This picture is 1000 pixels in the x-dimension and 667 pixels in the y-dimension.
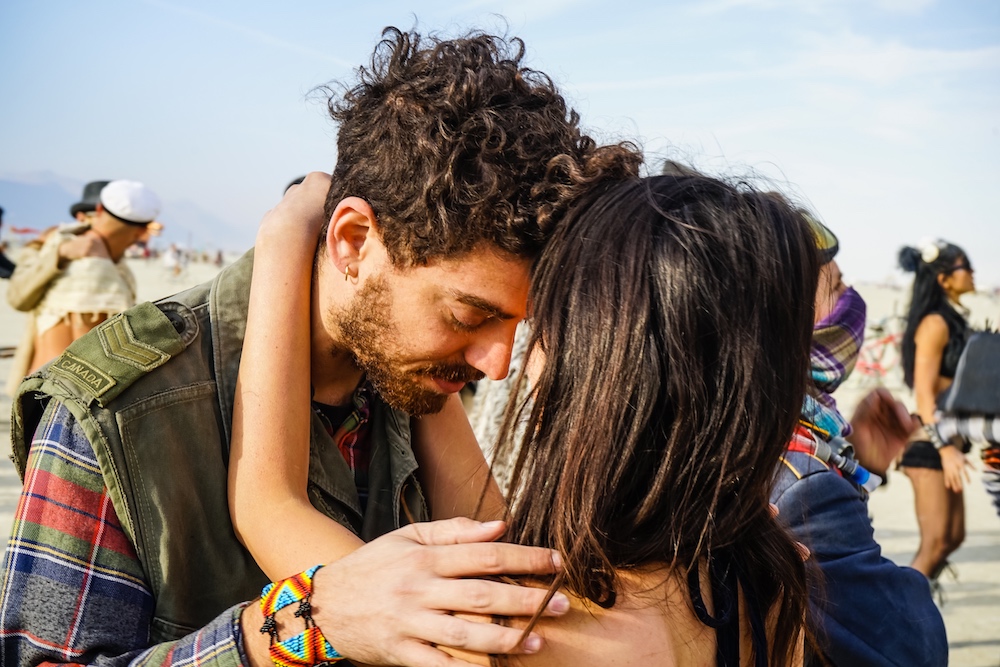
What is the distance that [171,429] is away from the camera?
5.87 ft

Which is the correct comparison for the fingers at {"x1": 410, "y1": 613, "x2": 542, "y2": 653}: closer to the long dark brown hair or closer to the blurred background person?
the long dark brown hair

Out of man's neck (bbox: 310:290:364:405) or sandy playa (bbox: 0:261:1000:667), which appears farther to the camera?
sandy playa (bbox: 0:261:1000:667)

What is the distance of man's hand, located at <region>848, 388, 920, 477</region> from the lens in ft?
10.8

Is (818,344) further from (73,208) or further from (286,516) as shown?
(73,208)

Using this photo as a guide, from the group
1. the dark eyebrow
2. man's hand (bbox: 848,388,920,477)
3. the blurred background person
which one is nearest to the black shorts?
man's hand (bbox: 848,388,920,477)

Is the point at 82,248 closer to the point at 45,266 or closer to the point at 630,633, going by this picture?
the point at 45,266

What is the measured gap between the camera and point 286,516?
1.75 metres

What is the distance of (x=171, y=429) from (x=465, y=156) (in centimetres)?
90

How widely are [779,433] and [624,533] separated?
0.34 meters

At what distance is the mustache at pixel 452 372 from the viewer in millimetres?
2150

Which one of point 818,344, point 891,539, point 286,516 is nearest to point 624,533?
point 286,516

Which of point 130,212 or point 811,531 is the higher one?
point 130,212

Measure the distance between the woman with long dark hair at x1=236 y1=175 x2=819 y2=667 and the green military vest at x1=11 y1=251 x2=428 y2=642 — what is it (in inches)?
26.6

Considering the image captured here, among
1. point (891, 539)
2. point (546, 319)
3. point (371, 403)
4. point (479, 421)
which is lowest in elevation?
point (891, 539)
